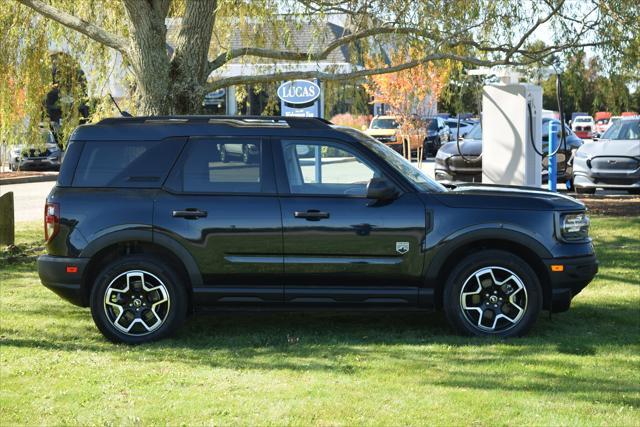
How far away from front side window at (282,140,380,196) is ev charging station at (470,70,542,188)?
823 cm

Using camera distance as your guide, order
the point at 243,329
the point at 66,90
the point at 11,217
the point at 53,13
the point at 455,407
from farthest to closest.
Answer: the point at 66,90 < the point at 11,217 < the point at 53,13 < the point at 243,329 < the point at 455,407

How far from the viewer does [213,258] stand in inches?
298

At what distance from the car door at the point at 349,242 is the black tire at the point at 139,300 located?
2.99ft

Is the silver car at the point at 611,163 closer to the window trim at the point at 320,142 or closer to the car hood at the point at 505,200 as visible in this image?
the car hood at the point at 505,200

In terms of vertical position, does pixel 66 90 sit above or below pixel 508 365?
above

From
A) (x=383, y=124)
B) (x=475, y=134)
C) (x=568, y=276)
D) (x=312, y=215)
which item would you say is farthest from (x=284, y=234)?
(x=383, y=124)

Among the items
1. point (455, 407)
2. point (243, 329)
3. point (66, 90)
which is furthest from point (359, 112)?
point (455, 407)

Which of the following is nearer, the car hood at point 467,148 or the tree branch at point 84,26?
the tree branch at point 84,26

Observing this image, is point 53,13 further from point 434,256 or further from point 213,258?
point 434,256

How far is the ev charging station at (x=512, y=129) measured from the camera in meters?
15.4

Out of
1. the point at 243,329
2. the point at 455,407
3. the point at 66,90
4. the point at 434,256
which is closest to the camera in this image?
the point at 455,407

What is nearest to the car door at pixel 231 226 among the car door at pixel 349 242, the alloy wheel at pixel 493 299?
the car door at pixel 349 242

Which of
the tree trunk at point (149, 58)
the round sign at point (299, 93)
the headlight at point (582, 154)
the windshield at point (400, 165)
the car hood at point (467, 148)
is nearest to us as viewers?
the windshield at point (400, 165)

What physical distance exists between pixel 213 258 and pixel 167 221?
0.47 m
